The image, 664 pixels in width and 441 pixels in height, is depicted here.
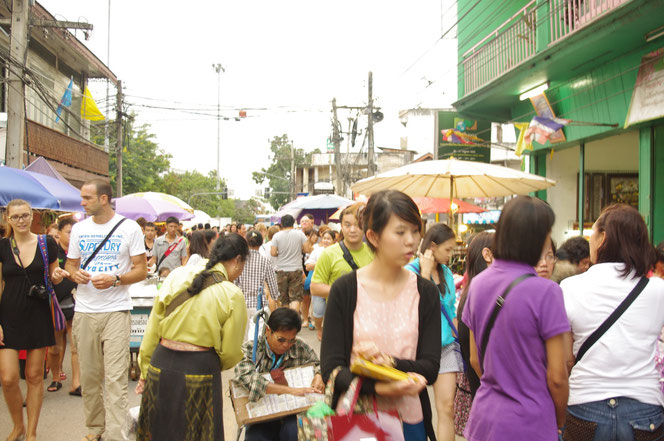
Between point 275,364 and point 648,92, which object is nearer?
point 275,364

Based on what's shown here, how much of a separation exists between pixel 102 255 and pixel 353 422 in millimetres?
3287

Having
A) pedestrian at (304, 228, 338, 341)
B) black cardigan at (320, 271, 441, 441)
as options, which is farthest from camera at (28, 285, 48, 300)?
black cardigan at (320, 271, 441, 441)

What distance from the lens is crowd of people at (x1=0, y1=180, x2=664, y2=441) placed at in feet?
7.21

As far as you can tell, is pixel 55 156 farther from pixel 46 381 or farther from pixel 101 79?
pixel 46 381

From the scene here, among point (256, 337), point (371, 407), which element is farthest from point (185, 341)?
point (371, 407)

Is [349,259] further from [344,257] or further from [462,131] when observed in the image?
[462,131]

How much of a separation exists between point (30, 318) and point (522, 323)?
437 cm

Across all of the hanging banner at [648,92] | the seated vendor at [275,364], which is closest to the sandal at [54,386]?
the seated vendor at [275,364]

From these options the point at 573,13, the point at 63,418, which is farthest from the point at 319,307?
the point at 573,13

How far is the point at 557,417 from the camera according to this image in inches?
93.5

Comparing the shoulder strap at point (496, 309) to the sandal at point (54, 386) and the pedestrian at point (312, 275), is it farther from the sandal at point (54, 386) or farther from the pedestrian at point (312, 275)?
the sandal at point (54, 386)

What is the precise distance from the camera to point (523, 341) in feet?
7.47

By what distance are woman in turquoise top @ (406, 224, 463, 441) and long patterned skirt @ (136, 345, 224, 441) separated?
1571 millimetres

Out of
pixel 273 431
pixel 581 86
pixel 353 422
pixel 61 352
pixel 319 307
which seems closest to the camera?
pixel 353 422
